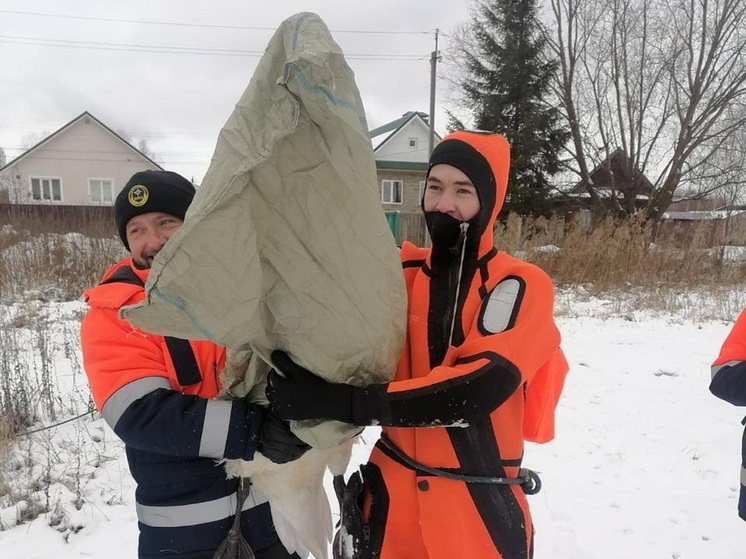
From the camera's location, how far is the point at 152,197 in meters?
1.43

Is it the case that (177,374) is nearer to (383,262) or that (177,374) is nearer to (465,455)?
(383,262)

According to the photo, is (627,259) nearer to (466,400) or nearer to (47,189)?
(466,400)

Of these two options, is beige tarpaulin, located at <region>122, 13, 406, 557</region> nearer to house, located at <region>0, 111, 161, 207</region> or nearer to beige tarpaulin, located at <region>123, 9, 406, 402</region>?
beige tarpaulin, located at <region>123, 9, 406, 402</region>

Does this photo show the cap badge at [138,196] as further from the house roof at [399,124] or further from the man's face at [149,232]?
the house roof at [399,124]

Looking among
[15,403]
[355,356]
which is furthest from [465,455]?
[15,403]

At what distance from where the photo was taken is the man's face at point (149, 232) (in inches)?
56.7

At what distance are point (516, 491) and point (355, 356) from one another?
0.58 m

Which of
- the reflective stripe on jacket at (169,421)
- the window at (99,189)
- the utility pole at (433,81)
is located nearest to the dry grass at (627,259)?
the utility pole at (433,81)

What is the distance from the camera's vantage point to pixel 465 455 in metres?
1.26

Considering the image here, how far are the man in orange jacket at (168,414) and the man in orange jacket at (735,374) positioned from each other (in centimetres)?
159

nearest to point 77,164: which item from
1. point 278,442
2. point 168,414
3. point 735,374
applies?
point 168,414

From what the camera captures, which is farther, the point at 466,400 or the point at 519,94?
the point at 519,94

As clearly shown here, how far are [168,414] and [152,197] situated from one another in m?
0.60

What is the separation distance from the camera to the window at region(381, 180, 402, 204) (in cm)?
2817
